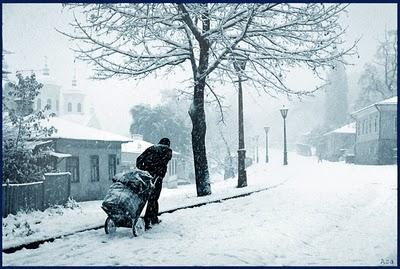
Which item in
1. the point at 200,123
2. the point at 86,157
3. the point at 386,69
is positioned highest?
the point at 386,69

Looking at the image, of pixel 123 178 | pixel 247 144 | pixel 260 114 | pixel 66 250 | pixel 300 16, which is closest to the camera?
pixel 66 250

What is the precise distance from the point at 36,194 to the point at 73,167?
9113mm

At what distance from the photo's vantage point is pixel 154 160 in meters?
8.86

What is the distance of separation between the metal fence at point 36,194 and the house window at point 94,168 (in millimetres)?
7473

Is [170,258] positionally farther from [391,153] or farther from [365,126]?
[365,126]

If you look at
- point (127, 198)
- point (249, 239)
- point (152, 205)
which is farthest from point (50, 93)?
point (249, 239)

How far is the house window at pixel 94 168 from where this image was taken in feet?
88.2

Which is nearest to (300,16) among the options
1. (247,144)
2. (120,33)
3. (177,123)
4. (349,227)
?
(120,33)

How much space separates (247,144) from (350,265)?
7552 centimetres

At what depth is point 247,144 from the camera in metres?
81.6

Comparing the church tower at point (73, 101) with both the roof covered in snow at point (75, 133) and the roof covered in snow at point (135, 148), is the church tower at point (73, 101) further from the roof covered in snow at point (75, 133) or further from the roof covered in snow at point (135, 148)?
the roof covered in snow at point (75, 133)

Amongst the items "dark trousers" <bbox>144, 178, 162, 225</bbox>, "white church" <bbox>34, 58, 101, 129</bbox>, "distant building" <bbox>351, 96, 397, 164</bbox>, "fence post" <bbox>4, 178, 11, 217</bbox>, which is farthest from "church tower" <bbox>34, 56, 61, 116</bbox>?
"dark trousers" <bbox>144, 178, 162, 225</bbox>

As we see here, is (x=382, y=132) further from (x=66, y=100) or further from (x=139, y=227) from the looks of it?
(x=66, y=100)

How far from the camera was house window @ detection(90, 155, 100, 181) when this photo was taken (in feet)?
88.2
